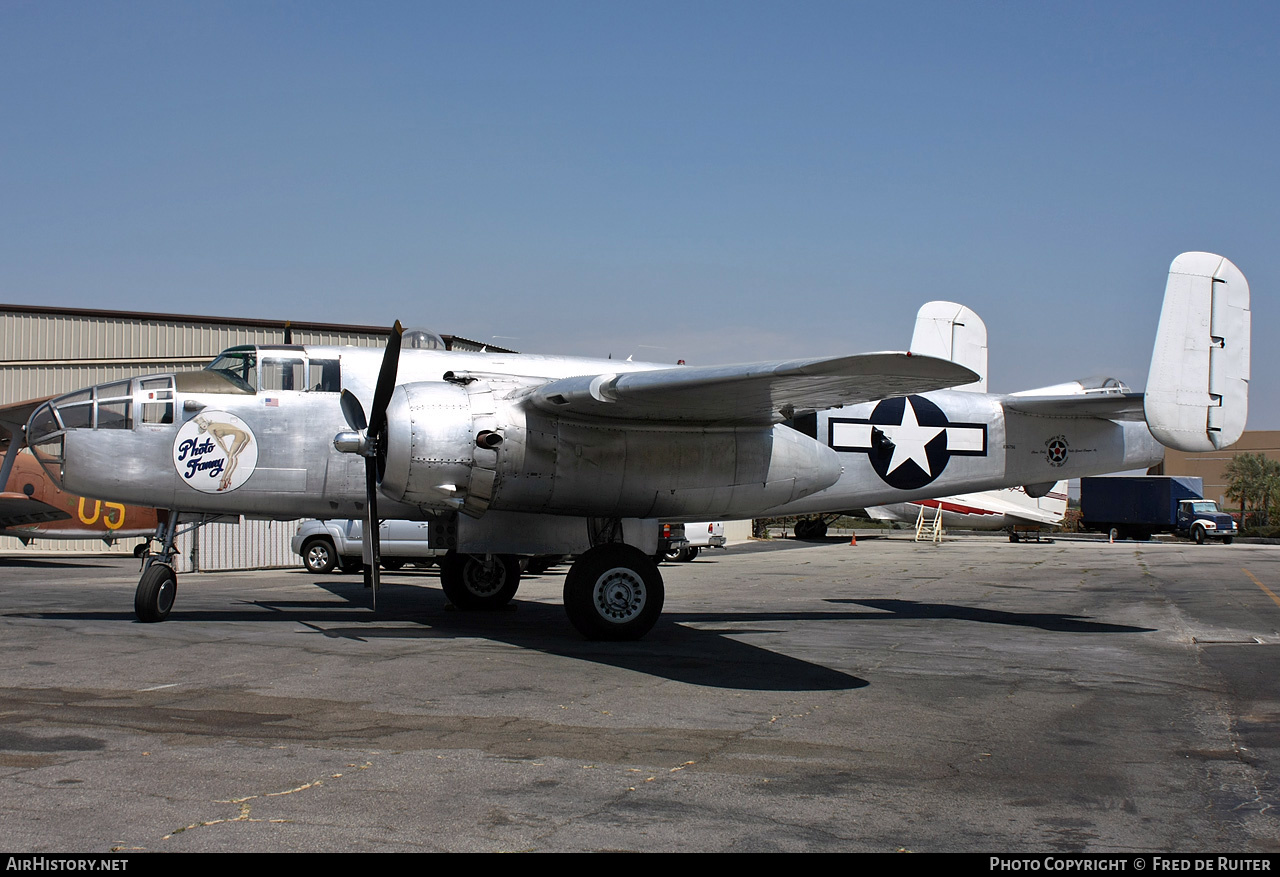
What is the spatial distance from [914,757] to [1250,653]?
6.88 metres

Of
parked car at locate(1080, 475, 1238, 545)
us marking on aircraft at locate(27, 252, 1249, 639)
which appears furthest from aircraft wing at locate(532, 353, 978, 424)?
parked car at locate(1080, 475, 1238, 545)

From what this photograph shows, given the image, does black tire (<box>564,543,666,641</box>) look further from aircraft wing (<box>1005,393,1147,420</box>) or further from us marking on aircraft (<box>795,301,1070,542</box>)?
aircraft wing (<box>1005,393,1147,420</box>)

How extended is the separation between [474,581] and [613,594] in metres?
4.20

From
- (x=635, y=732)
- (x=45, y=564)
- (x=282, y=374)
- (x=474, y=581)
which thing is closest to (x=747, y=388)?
(x=635, y=732)

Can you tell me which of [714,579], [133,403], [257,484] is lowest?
[714,579]

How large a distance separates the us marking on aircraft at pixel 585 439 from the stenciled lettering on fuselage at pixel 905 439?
28 millimetres

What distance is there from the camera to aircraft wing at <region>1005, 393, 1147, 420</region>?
1396 cm

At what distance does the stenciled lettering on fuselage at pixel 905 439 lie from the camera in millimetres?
13703

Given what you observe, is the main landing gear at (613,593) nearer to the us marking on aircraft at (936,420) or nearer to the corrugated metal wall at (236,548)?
the us marking on aircraft at (936,420)

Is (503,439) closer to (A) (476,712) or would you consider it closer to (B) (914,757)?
(A) (476,712)
